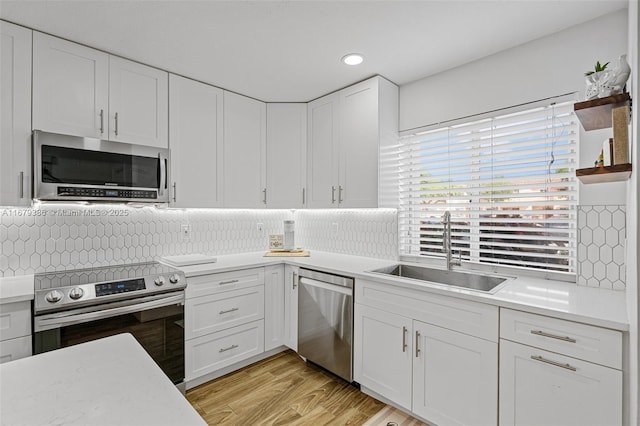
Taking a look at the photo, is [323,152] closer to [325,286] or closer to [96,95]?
[325,286]

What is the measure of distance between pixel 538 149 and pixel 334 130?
1.63 meters

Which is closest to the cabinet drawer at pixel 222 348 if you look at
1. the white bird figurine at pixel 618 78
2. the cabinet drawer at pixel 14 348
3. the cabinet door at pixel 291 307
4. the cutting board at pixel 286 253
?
the cabinet door at pixel 291 307

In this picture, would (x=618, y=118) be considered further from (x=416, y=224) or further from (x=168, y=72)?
(x=168, y=72)

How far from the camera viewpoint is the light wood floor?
6.91 ft

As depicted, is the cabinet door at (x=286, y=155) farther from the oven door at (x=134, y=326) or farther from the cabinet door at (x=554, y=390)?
the cabinet door at (x=554, y=390)

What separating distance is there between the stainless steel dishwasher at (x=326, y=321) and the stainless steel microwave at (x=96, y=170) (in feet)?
4.49

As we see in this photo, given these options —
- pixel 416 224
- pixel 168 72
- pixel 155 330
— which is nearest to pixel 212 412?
pixel 155 330

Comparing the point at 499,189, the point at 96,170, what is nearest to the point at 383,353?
the point at 499,189

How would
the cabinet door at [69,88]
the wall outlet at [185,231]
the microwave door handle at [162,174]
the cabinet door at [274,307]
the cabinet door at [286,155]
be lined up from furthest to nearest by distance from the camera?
the cabinet door at [286,155]
the wall outlet at [185,231]
the cabinet door at [274,307]
the microwave door handle at [162,174]
the cabinet door at [69,88]

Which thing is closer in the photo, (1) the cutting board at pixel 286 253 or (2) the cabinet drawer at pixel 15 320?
(2) the cabinet drawer at pixel 15 320

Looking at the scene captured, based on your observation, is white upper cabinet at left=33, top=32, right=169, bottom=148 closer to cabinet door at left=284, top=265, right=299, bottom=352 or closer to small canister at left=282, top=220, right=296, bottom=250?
small canister at left=282, top=220, right=296, bottom=250

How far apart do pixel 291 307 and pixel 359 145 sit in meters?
1.56

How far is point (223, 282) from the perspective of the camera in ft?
Answer: 8.41

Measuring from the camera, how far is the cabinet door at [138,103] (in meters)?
2.33
